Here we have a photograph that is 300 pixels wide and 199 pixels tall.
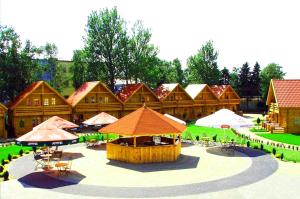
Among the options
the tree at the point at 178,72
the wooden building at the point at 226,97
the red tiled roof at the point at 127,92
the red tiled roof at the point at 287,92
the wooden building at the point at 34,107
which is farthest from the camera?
the tree at the point at 178,72

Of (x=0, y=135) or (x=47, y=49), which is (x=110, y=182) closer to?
(x=0, y=135)

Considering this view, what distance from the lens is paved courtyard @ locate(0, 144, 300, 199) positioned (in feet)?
57.5

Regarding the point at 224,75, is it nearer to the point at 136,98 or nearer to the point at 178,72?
the point at 178,72

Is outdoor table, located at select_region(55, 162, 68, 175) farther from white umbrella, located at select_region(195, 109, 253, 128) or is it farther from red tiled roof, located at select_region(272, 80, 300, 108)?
red tiled roof, located at select_region(272, 80, 300, 108)

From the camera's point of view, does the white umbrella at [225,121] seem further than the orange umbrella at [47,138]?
Yes

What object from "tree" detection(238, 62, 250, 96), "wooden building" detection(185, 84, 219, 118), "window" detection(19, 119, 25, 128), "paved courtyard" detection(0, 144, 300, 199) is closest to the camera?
"paved courtyard" detection(0, 144, 300, 199)

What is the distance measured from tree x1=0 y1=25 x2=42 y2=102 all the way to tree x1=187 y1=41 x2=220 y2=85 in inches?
1667

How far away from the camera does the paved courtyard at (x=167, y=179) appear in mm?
17516

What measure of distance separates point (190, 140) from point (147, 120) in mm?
11066

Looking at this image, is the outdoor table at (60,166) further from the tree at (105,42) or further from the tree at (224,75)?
the tree at (224,75)

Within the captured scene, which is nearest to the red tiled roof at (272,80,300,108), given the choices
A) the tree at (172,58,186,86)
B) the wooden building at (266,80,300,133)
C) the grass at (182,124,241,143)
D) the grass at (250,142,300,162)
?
the wooden building at (266,80,300,133)

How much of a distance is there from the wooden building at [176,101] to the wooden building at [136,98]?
6.02 feet

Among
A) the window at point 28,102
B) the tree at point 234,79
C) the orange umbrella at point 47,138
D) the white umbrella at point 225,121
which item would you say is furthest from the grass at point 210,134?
the tree at point 234,79

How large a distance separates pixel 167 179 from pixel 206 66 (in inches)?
2604
